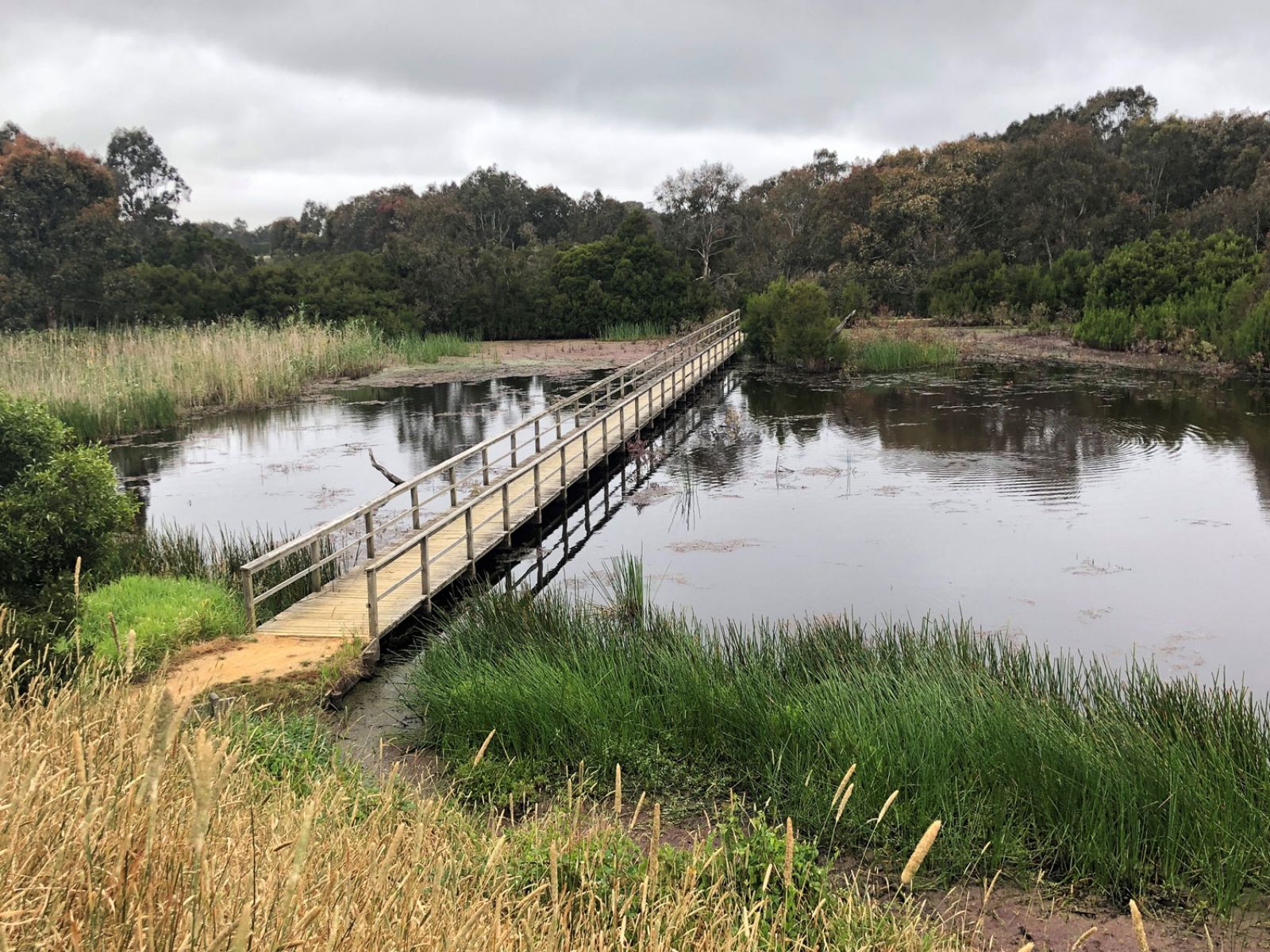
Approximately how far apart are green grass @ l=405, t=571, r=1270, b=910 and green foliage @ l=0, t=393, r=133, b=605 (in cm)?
235

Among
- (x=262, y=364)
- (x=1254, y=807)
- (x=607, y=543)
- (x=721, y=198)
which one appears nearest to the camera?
(x=1254, y=807)

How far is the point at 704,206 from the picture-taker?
47.2 metres

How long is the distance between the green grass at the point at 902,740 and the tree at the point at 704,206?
41.0 metres

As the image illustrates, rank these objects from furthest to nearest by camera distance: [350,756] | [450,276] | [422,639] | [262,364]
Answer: [450,276], [262,364], [422,639], [350,756]

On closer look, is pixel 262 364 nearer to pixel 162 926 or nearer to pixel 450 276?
pixel 450 276

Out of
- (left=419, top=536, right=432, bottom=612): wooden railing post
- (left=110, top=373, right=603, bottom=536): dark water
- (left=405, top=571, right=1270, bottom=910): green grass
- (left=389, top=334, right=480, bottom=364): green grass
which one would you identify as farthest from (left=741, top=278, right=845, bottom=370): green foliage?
(left=405, top=571, right=1270, bottom=910): green grass

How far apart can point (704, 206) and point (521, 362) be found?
721 inches

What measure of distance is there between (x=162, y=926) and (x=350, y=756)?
175 inches

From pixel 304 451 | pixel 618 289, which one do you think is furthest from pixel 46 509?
pixel 618 289

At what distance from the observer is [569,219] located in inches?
2308

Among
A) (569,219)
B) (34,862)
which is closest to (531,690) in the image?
(34,862)

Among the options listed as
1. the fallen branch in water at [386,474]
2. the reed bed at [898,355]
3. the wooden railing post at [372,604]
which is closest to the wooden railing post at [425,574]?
the wooden railing post at [372,604]

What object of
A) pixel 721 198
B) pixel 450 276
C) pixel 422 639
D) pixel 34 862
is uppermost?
pixel 721 198

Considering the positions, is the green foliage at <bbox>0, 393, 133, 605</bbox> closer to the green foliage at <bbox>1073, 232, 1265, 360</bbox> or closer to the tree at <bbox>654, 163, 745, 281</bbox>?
the green foliage at <bbox>1073, 232, 1265, 360</bbox>
